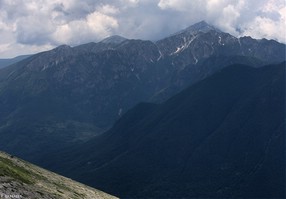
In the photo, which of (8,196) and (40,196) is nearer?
(8,196)

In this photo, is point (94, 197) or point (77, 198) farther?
point (94, 197)

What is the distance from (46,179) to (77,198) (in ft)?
72.9

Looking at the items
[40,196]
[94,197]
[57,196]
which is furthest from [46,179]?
[40,196]

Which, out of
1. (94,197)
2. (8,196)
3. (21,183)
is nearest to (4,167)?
(21,183)

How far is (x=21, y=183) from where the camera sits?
126875 mm

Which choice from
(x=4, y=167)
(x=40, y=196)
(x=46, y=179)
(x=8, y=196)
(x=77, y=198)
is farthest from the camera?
(x=46, y=179)

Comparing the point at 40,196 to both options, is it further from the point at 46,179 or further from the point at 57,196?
the point at 46,179

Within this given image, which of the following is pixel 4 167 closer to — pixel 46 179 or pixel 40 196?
pixel 40 196

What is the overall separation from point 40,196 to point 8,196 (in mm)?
16004

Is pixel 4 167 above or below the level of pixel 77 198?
above

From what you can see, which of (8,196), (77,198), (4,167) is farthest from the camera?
(77,198)

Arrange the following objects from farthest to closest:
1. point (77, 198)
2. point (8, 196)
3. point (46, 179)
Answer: point (46, 179) < point (77, 198) < point (8, 196)

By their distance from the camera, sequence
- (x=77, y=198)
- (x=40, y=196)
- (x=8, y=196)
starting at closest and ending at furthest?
1. (x=8, y=196)
2. (x=40, y=196)
3. (x=77, y=198)

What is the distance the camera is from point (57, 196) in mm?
136625
